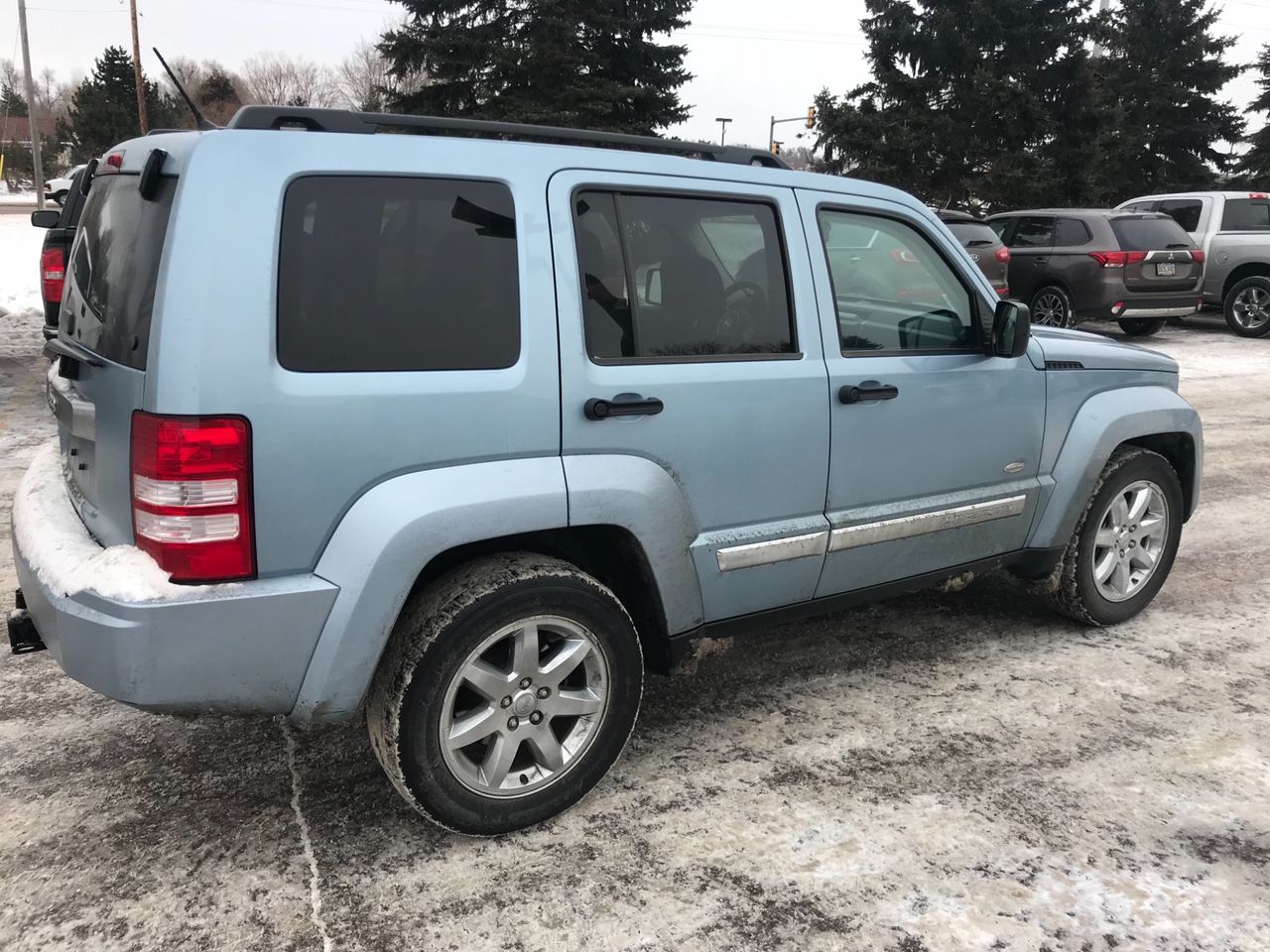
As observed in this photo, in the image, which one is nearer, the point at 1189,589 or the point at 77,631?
the point at 77,631

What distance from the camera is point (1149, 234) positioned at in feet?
43.0

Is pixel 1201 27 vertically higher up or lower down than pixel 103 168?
higher up

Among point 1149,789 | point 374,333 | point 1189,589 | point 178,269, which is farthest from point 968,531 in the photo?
point 178,269

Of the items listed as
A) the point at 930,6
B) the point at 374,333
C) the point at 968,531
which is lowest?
the point at 968,531

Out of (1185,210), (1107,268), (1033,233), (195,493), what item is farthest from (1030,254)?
(195,493)

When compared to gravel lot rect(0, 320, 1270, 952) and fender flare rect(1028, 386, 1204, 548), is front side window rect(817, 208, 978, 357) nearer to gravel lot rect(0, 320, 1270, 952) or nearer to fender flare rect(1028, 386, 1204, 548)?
fender flare rect(1028, 386, 1204, 548)

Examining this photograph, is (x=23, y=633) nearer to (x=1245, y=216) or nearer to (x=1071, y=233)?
(x=1071, y=233)

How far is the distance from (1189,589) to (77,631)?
465 centimetres

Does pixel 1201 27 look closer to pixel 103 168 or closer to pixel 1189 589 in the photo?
pixel 1189 589

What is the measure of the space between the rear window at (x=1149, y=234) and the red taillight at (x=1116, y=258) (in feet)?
0.28

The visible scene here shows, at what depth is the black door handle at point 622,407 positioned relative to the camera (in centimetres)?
266

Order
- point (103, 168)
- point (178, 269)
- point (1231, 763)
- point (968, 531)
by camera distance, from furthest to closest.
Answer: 1. point (968, 531)
2. point (1231, 763)
3. point (103, 168)
4. point (178, 269)

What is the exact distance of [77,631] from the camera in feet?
7.61

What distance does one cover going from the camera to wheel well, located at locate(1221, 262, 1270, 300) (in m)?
14.4
